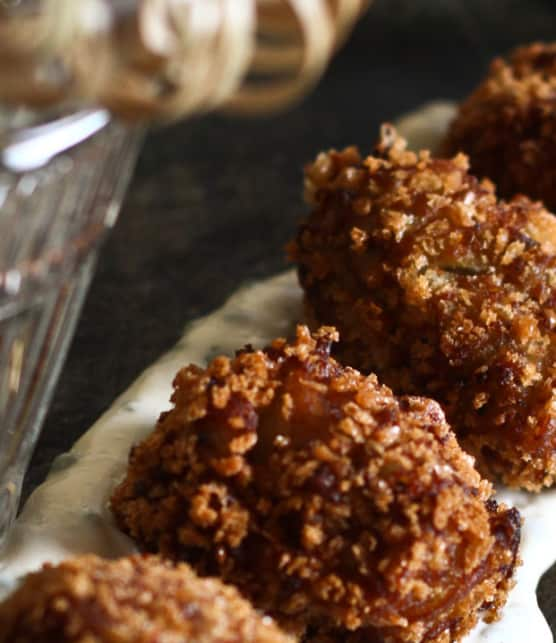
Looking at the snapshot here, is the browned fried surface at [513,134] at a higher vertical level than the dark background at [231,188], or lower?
higher

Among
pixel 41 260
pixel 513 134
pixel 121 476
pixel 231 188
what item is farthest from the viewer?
pixel 231 188

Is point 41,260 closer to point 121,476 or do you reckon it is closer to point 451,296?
point 121,476

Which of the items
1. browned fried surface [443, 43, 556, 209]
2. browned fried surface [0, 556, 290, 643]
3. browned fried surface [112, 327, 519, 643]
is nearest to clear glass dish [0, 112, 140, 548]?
browned fried surface [112, 327, 519, 643]

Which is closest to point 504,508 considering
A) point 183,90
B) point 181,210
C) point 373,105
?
point 183,90

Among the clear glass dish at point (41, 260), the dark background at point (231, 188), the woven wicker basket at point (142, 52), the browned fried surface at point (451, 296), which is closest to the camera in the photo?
the woven wicker basket at point (142, 52)

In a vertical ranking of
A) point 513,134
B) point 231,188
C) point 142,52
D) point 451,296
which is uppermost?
point 142,52

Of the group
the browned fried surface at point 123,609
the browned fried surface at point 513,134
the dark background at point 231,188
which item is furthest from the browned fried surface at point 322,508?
A: the browned fried surface at point 513,134

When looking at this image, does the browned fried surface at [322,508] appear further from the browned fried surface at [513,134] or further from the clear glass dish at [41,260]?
the browned fried surface at [513,134]

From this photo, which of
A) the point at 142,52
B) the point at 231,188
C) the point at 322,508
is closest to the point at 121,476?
the point at 322,508
